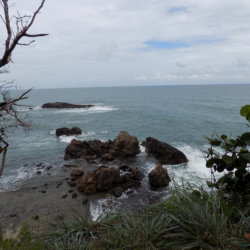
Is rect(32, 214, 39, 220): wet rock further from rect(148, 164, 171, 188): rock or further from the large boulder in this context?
rect(148, 164, 171, 188): rock

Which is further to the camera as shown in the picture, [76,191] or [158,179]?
[158,179]

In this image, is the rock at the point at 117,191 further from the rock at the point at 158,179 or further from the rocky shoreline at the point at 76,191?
the rock at the point at 158,179

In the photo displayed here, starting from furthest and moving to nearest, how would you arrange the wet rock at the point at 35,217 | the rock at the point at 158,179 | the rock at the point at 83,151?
1. the rock at the point at 83,151
2. the rock at the point at 158,179
3. the wet rock at the point at 35,217

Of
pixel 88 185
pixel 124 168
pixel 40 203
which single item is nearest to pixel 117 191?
pixel 88 185

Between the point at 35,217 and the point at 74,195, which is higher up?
the point at 74,195

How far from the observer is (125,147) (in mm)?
23422

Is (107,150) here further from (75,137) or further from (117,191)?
(75,137)

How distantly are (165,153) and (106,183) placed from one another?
8.25 metres

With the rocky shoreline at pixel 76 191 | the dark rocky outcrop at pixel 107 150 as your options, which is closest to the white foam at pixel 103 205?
the rocky shoreline at pixel 76 191

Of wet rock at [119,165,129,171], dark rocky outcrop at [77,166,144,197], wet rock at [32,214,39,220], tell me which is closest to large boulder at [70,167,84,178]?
dark rocky outcrop at [77,166,144,197]

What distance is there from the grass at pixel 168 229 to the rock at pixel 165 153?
17.6 m

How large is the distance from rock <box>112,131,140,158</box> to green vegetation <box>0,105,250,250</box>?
18.6m

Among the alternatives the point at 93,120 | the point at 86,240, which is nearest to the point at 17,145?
the point at 93,120

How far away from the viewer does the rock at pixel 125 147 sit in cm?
2320
